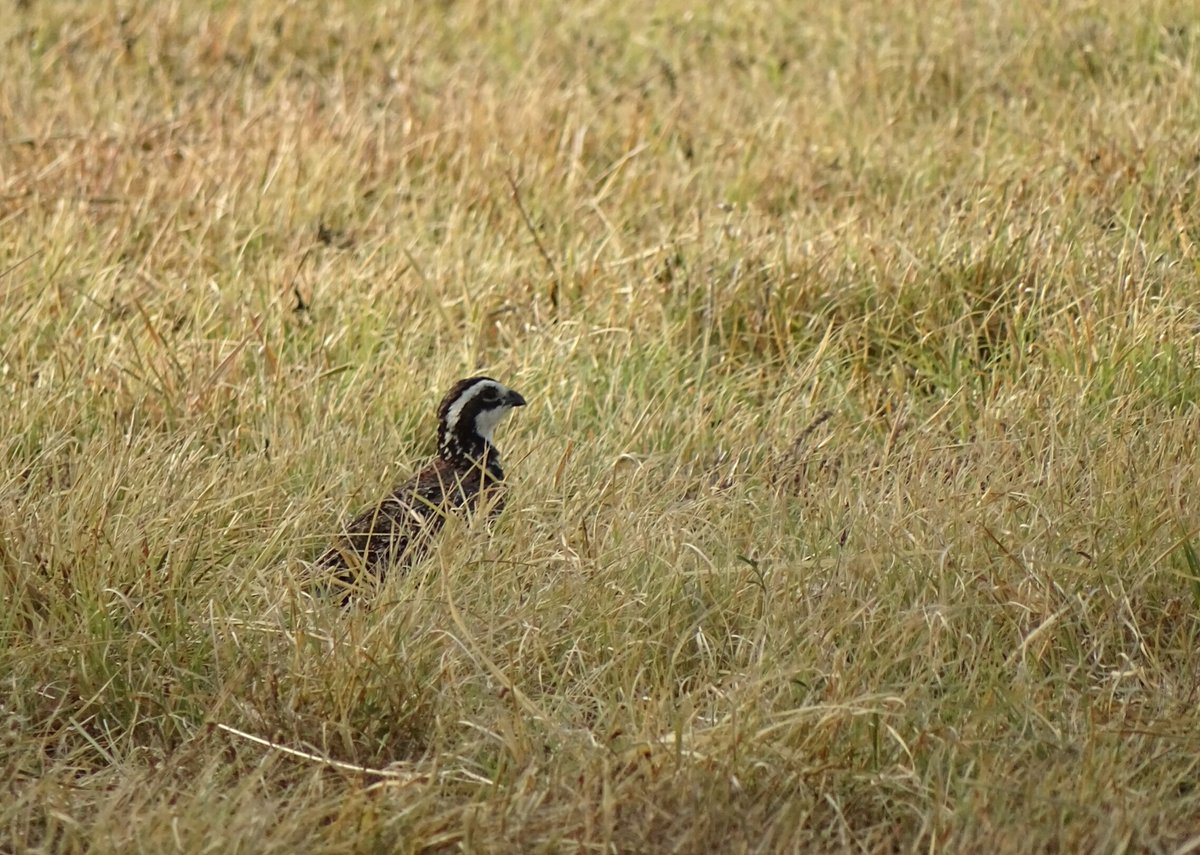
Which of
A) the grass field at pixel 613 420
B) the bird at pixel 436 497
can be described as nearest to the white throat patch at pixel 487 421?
the bird at pixel 436 497

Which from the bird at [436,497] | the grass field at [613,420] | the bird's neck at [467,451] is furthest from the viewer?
the bird's neck at [467,451]

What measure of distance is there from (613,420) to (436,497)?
32.3 inches

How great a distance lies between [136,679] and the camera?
4.34 m

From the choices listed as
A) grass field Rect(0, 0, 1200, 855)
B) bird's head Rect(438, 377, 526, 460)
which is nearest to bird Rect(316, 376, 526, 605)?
bird's head Rect(438, 377, 526, 460)

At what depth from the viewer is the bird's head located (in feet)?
18.1

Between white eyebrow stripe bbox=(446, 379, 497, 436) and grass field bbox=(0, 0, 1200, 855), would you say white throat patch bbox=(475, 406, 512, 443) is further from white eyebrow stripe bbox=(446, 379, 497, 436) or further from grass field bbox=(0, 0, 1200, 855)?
grass field bbox=(0, 0, 1200, 855)

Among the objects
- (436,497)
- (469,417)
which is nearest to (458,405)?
(469,417)

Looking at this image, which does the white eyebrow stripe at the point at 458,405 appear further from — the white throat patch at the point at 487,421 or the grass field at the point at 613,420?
the grass field at the point at 613,420

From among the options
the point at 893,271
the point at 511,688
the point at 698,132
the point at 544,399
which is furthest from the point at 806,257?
the point at 511,688

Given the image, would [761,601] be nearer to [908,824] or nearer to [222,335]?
[908,824]

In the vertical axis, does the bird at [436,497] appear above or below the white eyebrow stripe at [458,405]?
below

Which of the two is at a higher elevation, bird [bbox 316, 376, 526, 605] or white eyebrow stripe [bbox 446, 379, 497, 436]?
white eyebrow stripe [bbox 446, 379, 497, 436]

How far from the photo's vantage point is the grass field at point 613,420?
3.89 m

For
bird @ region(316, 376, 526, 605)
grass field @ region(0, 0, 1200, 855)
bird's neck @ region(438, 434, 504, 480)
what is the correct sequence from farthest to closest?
bird's neck @ region(438, 434, 504, 480)
bird @ region(316, 376, 526, 605)
grass field @ region(0, 0, 1200, 855)
